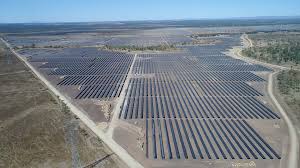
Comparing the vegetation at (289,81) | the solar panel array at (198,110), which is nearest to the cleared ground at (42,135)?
the solar panel array at (198,110)

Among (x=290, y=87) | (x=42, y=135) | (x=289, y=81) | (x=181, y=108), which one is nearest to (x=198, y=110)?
(x=181, y=108)

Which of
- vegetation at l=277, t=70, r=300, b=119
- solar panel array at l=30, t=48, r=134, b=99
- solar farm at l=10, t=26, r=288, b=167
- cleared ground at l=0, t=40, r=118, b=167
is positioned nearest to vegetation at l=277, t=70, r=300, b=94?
vegetation at l=277, t=70, r=300, b=119

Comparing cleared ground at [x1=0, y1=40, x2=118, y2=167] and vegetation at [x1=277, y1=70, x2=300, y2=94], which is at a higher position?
vegetation at [x1=277, y1=70, x2=300, y2=94]

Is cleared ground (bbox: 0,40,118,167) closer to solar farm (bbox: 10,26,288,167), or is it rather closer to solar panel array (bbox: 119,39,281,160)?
solar farm (bbox: 10,26,288,167)

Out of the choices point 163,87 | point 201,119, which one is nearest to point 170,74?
point 163,87

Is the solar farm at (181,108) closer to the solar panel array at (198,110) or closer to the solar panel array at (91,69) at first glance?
the solar panel array at (198,110)

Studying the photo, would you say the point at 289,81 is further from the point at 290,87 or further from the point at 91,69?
the point at 91,69
